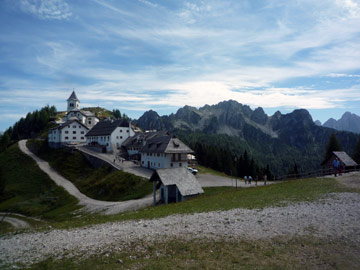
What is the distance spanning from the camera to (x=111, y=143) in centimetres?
8194

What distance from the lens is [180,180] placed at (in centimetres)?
3375

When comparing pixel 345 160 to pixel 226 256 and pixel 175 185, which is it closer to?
pixel 175 185

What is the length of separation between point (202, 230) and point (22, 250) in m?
12.6

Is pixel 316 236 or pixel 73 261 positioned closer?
pixel 73 261

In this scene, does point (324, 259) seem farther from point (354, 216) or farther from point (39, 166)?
point (39, 166)

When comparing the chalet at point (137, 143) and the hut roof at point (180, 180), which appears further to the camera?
the chalet at point (137, 143)

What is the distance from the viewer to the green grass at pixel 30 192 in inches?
1742

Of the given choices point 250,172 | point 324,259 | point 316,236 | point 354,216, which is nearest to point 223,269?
point 324,259

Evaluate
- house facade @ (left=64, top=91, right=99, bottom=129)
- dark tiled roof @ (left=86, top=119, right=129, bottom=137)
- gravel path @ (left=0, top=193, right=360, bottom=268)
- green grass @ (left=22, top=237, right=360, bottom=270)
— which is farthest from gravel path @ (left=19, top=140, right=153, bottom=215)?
house facade @ (left=64, top=91, right=99, bottom=129)

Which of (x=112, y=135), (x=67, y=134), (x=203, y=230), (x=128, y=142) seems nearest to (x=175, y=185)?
(x=203, y=230)

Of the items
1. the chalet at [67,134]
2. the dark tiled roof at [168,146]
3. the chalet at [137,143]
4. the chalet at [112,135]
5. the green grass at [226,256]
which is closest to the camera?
the green grass at [226,256]

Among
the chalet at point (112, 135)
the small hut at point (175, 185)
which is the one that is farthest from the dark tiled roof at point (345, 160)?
the chalet at point (112, 135)

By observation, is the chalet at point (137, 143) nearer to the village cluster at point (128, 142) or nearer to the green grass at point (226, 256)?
the village cluster at point (128, 142)

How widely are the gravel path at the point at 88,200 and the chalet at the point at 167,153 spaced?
1591 centimetres
